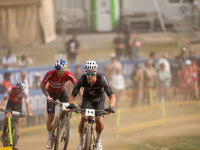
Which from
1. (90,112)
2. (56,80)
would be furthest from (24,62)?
(90,112)

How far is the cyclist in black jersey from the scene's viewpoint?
775cm

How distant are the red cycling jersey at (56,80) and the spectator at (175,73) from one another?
7837mm

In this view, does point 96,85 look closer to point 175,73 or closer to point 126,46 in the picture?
point 175,73

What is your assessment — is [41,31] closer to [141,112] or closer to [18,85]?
[141,112]

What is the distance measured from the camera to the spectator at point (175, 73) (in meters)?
16.2

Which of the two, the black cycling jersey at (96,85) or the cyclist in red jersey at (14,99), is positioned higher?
the black cycling jersey at (96,85)

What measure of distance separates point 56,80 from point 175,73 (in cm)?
816

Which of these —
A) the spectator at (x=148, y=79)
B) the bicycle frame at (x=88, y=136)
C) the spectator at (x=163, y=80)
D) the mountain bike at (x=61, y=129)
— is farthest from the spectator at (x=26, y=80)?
the bicycle frame at (x=88, y=136)

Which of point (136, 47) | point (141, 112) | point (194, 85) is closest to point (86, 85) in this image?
point (141, 112)

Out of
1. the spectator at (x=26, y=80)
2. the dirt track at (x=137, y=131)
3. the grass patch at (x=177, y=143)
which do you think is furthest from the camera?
the spectator at (x=26, y=80)

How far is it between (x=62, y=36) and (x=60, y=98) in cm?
992

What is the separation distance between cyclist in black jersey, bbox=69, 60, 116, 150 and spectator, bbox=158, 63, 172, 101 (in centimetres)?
808

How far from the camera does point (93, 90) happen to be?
26.6 ft

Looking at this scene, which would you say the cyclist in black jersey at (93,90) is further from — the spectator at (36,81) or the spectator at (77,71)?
the spectator at (77,71)
